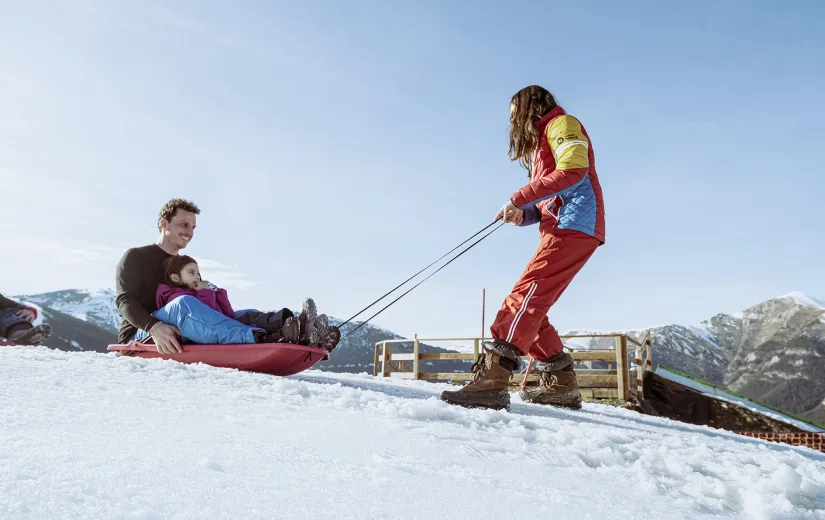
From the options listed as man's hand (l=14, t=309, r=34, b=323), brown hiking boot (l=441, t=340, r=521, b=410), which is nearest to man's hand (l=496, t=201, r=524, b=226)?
brown hiking boot (l=441, t=340, r=521, b=410)

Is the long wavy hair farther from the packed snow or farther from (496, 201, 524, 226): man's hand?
the packed snow

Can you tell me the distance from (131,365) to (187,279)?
1043 millimetres

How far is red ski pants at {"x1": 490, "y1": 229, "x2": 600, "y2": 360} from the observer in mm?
2676

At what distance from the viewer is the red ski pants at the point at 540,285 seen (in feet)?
8.78

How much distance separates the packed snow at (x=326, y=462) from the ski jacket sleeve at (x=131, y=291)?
3.16 feet

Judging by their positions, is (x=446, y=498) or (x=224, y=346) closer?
(x=446, y=498)

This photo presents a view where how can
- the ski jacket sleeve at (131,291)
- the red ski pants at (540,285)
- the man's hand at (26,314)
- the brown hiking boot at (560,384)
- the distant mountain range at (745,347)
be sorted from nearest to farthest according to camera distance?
the red ski pants at (540,285) → the ski jacket sleeve at (131,291) → the brown hiking boot at (560,384) → the man's hand at (26,314) → the distant mountain range at (745,347)

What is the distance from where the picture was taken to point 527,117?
122 inches

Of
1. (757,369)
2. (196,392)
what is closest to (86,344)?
(196,392)

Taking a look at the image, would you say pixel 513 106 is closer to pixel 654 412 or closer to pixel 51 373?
pixel 51 373

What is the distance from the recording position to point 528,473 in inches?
52.7

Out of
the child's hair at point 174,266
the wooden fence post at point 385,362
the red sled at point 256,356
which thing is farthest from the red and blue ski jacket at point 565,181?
the wooden fence post at point 385,362

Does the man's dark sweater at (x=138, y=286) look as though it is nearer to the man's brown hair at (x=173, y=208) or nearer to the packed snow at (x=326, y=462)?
the man's brown hair at (x=173, y=208)

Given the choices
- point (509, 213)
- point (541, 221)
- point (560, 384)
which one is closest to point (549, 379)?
point (560, 384)
